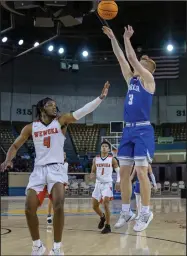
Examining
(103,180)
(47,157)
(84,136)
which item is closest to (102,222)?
(103,180)

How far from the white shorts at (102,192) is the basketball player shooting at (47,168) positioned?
3.68 meters

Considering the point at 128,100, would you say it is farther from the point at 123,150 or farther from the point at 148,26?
the point at 148,26

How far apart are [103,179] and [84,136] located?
21.3 meters

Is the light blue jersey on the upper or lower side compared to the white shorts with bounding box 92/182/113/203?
upper

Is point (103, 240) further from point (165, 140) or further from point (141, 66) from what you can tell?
point (165, 140)

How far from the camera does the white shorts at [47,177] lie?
5051 millimetres

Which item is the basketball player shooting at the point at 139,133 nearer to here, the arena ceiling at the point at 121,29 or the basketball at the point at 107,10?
the basketball at the point at 107,10

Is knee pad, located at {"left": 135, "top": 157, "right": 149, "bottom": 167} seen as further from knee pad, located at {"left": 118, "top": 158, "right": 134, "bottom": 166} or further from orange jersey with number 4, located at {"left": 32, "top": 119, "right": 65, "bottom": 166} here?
orange jersey with number 4, located at {"left": 32, "top": 119, "right": 65, "bottom": 166}

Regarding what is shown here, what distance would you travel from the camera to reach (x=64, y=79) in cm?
3017

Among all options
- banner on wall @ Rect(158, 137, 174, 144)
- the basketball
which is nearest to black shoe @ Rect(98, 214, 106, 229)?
the basketball

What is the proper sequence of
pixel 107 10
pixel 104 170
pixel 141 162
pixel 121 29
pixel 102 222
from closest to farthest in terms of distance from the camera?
pixel 141 162 < pixel 107 10 < pixel 102 222 < pixel 104 170 < pixel 121 29

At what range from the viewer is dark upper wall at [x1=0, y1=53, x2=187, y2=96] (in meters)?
29.0

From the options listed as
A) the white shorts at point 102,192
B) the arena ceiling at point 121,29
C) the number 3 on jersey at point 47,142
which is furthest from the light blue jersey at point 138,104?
the arena ceiling at point 121,29

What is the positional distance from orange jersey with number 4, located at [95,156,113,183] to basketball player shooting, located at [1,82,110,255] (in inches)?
156
